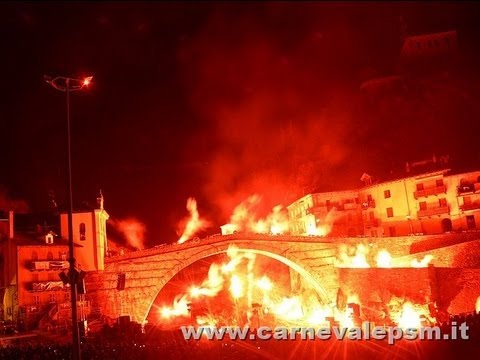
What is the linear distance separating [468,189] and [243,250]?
2278 centimetres

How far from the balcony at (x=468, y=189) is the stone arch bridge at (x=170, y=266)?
44.6 ft

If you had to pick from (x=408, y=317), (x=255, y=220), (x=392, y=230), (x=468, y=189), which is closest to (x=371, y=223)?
(x=392, y=230)

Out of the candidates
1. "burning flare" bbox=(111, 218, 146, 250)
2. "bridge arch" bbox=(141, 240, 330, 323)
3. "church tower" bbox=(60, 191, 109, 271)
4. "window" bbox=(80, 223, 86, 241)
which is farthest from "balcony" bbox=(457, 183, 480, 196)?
"burning flare" bbox=(111, 218, 146, 250)

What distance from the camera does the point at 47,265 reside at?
3547 cm

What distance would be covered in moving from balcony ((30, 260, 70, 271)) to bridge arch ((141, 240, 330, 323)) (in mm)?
7869

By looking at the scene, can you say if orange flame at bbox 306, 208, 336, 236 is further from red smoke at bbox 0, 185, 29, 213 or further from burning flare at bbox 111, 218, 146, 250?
red smoke at bbox 0, 185, 29, 213

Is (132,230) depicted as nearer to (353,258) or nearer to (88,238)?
(88,238)

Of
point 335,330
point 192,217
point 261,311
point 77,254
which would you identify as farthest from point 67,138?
point 192,217

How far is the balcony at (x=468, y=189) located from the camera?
→ 135ft

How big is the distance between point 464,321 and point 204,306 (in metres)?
35.8

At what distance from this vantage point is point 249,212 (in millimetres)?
65438

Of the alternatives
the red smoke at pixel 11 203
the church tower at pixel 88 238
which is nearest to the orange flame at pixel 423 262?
the church tower at pixel 88 238

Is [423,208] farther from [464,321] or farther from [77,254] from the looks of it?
[77,254]

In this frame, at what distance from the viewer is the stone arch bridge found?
3744cm
